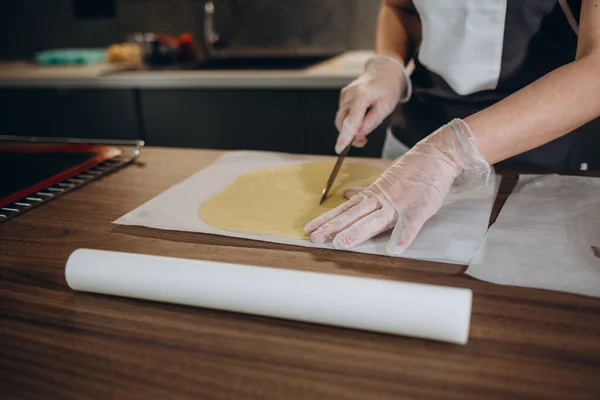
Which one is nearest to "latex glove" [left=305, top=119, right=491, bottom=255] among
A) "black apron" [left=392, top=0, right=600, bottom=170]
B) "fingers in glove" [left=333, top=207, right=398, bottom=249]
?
"fingers in glove" [left=333, top=207, right=398, bottom=249]

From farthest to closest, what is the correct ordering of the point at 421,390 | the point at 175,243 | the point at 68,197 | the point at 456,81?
the point at 456,81 → the point at 68,197 → the point at 175,243 → the point at 421,390

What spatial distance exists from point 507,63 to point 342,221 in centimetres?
53

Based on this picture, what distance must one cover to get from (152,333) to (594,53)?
2.18 ft

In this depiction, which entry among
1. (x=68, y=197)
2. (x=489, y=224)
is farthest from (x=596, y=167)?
(x=68, y=197)

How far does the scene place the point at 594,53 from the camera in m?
0.74

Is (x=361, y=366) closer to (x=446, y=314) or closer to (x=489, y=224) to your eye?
(x=446, y=314)

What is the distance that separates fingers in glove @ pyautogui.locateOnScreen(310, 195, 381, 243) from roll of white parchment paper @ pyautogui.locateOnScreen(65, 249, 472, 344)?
15 cm

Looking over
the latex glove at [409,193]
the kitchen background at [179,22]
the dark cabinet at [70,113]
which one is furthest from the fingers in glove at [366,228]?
the kitchen background at [179,22]

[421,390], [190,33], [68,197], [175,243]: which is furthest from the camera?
[190,33]

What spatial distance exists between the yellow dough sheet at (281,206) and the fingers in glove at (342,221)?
0.4 inches

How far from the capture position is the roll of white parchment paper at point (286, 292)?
463mm

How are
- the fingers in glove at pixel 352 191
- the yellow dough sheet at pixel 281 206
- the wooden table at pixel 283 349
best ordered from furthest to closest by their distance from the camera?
1. the fingers in glove at pixel 352 191
2. the yellow dough sheet at pixel 281 206
3. the wooden table at pixel 283 349

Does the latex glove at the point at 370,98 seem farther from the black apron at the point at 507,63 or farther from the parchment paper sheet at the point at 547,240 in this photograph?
the parchment paper sheet at the point at 547,240

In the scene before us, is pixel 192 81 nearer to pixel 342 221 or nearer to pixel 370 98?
pixel 370 98
